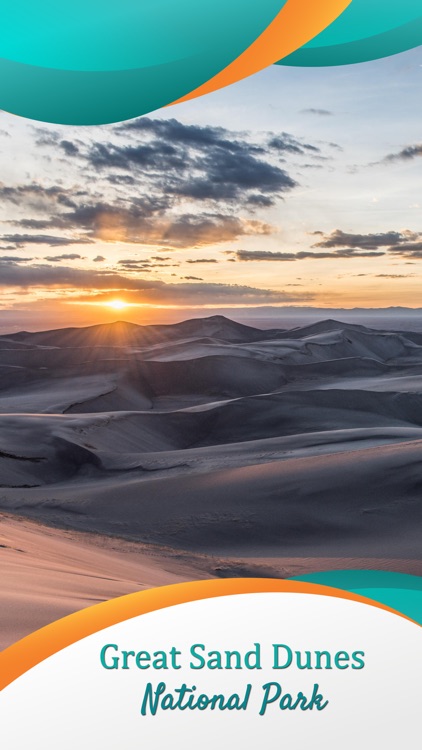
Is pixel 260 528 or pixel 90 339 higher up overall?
pixel 90 339

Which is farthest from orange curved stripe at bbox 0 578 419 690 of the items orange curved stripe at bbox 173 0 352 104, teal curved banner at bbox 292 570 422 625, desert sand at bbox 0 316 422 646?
orange curved stripe at bbox 173 0 352 104

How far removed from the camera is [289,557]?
6.18 meters

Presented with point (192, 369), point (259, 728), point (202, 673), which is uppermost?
point (192, 369)

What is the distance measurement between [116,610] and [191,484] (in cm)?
619

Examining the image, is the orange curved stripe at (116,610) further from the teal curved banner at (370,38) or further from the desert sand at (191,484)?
the teal curved banner at (370,38)

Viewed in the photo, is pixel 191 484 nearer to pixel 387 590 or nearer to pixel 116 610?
pixel 387 590

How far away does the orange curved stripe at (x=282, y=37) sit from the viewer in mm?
3035

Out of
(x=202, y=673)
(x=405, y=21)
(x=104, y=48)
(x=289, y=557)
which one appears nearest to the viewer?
(x=202, y=673)

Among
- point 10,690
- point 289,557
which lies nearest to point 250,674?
point 10,690

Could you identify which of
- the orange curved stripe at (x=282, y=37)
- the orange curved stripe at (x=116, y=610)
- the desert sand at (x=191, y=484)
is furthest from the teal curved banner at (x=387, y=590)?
the orange curved stripe at (x=282, y=37)

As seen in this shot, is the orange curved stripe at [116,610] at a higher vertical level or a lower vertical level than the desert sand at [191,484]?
lower

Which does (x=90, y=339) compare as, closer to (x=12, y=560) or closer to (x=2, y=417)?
(x=2, y=417)

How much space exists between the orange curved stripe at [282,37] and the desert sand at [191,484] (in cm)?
232

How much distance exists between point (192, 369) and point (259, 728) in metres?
20.7
